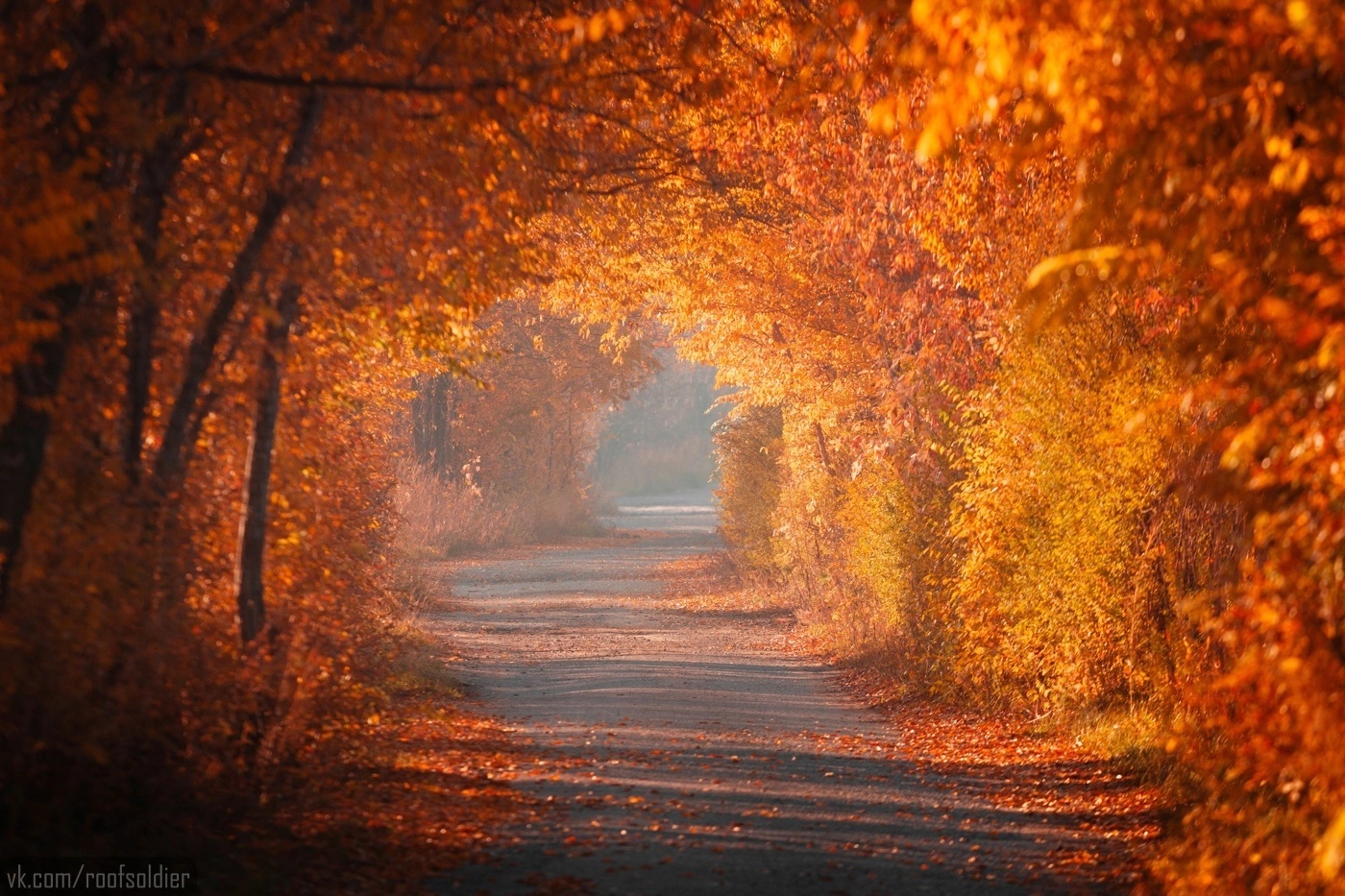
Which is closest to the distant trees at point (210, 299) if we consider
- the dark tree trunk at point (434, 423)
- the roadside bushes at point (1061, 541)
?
the roadside bushes at point (1061, 541)

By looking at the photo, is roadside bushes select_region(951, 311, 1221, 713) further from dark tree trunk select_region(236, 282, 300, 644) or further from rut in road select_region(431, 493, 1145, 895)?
dark tree trunk select_region(236, 282, 300, 644)

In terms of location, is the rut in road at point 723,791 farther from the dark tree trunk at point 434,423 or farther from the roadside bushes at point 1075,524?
the dark tree trunk at point 434,423

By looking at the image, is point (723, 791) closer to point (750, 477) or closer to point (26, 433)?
point (26, 433)

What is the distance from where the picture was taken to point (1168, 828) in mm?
8633

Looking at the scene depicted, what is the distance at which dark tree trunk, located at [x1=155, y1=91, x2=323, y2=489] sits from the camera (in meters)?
7.63

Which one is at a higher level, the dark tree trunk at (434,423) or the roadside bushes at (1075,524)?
the dark tree trunk at (434,423)

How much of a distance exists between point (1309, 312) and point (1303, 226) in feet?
3.47

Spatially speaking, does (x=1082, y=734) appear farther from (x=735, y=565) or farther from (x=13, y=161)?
(x=735, y=565)

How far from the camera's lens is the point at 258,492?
8.67 metres

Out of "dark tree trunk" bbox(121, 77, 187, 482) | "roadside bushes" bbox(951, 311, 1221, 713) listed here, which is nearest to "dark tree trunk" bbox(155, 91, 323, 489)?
"dark tree trunk" bbox(121, 77, 187, 482)

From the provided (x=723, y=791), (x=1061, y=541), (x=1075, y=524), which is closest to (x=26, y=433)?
(x=723, y=791)

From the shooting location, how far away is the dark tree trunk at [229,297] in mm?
7633

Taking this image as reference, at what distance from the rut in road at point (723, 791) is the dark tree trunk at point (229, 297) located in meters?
2.85

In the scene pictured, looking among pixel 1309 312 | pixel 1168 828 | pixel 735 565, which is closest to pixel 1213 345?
pixel 1309 312
